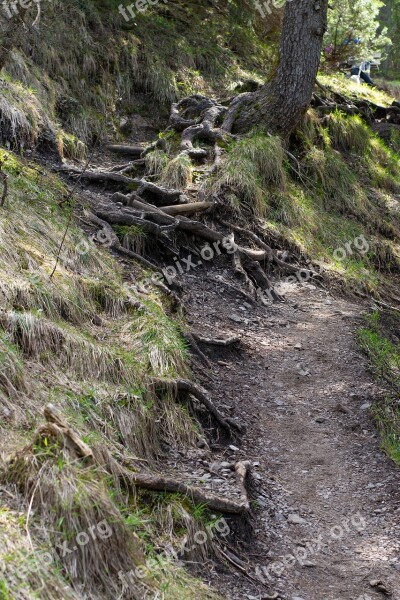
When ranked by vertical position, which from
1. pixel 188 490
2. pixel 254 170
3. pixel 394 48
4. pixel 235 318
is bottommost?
pixel 235 318

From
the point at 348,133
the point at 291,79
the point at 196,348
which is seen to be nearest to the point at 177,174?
the point at 291,79

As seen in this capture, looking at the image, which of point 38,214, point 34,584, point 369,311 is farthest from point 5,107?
point 34,584

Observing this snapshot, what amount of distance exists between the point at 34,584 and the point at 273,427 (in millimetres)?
Result: 3766

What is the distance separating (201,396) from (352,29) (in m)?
13.0

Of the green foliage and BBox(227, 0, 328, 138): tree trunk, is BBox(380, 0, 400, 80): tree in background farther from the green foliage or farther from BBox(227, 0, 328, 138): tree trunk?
the green foliage

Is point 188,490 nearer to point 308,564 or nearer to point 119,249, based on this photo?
point 308,564

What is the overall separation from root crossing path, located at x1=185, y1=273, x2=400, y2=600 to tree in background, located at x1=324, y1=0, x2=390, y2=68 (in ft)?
30.3

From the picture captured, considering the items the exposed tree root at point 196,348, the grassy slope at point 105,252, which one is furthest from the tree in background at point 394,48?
the exposed tree root at point 196,348

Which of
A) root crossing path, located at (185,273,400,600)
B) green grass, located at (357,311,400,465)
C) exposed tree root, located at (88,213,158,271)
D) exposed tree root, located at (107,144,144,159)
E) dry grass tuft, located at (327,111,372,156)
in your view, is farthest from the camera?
dry grass tuft, located at (327,111,372,156)

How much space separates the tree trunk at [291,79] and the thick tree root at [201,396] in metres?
6.84

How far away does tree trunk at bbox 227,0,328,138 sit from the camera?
36.7 ft

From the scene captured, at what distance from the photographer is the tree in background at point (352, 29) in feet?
53.4

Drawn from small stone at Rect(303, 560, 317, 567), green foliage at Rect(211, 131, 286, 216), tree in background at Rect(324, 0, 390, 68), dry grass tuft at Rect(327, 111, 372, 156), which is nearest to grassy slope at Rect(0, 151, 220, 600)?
small stone at Rect(303, 560, 317, 567)

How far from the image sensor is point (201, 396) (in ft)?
20.2
